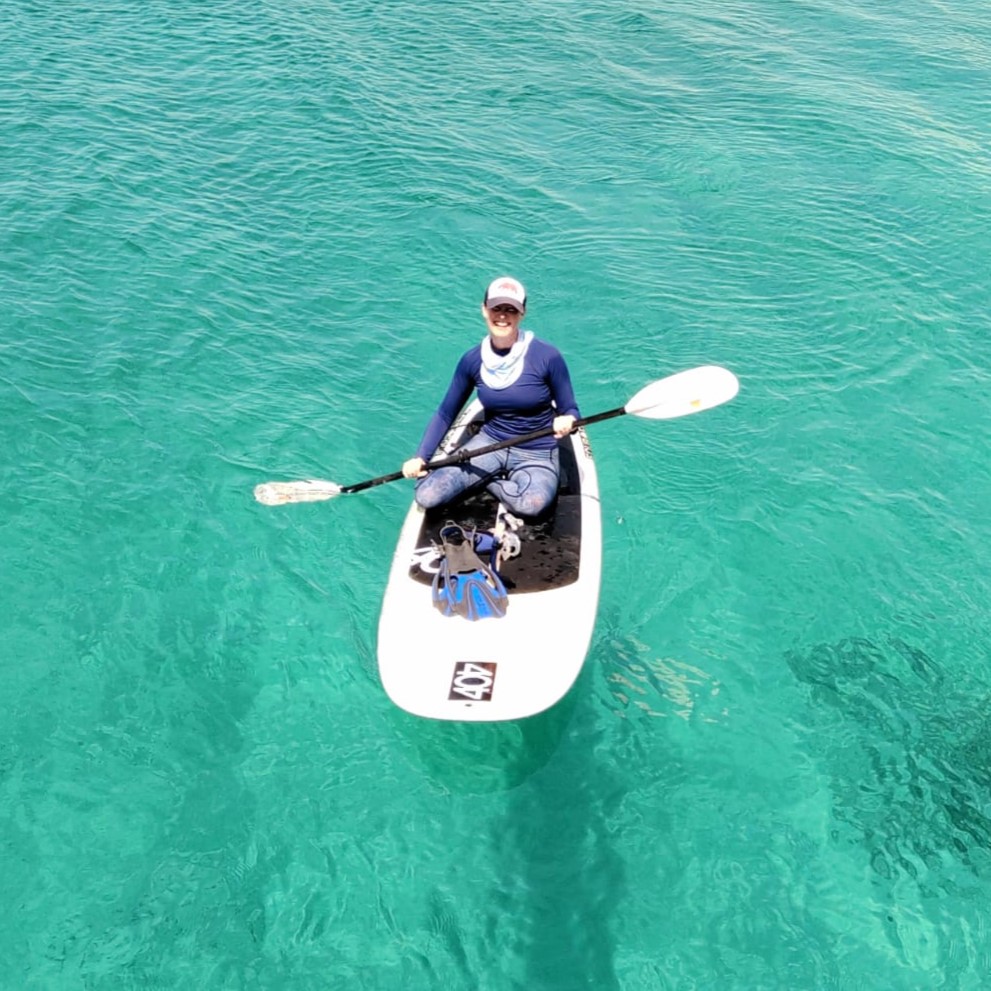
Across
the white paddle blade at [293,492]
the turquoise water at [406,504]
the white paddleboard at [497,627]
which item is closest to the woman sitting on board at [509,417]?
the white paddleboard at [497,627]

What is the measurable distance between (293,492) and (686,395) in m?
4.08

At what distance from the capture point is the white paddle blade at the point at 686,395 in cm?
950

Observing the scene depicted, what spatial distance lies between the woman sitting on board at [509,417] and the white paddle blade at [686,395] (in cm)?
98

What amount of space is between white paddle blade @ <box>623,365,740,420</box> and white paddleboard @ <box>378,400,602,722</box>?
3.88ft

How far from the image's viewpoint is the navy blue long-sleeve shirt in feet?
28.2

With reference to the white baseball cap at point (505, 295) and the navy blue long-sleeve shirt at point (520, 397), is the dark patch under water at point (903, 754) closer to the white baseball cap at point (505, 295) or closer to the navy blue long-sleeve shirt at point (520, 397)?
the navy blue long-sleeve shirt at point (520, 397)

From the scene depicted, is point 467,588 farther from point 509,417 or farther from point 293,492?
point 293,492

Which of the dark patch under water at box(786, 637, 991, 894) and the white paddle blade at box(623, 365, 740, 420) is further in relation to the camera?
the white paddle blade at box(623, 365, 740, 420)

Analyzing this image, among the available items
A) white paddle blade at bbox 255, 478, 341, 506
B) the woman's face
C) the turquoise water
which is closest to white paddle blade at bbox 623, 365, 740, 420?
the woman's face

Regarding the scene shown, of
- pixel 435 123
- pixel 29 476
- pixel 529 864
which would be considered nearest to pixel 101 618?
pixel 29 476

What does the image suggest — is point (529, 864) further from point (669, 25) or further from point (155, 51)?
point (669, 25)

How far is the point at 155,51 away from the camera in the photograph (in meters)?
21.4

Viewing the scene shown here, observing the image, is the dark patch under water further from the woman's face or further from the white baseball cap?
the white baseball cap

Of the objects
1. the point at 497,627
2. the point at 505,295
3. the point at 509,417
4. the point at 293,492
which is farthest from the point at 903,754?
the point at 293,492
